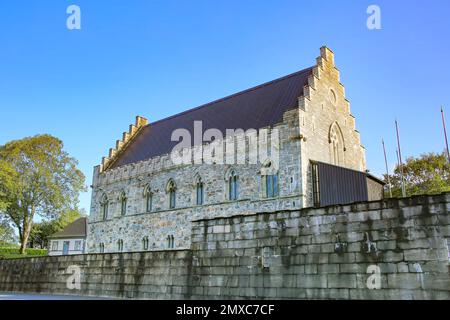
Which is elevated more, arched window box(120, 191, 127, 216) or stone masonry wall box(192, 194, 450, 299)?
arched window box(120, 191, 127, 216)

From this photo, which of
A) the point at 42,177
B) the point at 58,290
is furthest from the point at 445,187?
the point at 42,177

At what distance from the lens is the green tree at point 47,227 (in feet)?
134

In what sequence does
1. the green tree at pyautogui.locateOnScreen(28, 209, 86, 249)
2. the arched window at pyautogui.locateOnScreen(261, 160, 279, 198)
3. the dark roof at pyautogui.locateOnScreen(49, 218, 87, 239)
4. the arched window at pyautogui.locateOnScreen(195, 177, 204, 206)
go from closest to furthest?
the arched window at pyautogui.locateOnScreen(261, 160, 279, 198) → the arched window at pyautogui.locateOnScreen(195, 177, 204, 206) → the green tree at pyautogui.locateOnScreen(28, 209, 86, 249) → the dark roof at pyautogui.locateOnScreen(49, 218, 87, 239)

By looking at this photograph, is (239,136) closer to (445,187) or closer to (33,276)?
(33,276)

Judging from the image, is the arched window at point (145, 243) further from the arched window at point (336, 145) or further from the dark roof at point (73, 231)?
the dark roof at point (73, 231)

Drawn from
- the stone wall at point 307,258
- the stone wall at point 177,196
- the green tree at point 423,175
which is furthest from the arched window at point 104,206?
the green tree at point 423,175

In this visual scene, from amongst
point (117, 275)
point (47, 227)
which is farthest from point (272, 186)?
point (47, 227)

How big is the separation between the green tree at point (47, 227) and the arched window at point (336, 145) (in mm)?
29388

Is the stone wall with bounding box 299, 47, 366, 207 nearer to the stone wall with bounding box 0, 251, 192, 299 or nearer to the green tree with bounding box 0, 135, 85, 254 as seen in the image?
the stone wall with bounding box 0, 251, 192, 299

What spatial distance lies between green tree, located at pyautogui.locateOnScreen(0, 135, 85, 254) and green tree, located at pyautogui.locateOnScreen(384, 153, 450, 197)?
31.7 metres

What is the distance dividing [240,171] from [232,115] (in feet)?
18.0

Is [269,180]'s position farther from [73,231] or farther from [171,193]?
[73,231]

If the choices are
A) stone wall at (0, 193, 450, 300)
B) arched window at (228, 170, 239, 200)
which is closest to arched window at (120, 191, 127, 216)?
arched window at (228, 170, 239, 200)

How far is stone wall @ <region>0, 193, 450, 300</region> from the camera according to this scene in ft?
26.6
